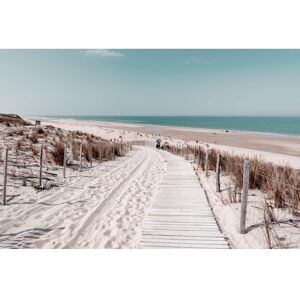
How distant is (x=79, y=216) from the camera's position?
16.7 feet

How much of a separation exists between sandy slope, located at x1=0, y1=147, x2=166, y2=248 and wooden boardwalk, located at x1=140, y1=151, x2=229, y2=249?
20 cm

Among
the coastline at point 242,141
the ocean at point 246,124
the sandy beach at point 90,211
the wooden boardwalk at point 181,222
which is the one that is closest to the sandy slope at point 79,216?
the sandy beach at point 90,211

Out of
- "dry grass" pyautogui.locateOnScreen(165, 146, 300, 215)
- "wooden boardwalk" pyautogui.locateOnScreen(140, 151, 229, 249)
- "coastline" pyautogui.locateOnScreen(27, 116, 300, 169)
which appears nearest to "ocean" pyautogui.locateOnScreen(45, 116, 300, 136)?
"coastline" pyautogui.locateOnScreen(27, 116, 300, 169)

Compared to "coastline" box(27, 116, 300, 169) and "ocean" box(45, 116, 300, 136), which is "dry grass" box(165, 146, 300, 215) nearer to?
"coastline" box(27, 116, 300, 169)

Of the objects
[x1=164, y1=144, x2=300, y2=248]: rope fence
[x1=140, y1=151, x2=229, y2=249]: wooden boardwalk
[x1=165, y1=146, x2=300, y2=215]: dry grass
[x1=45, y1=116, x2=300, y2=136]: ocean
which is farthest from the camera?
[x1=45, y1=116, x2=300, y2=136]: ocean

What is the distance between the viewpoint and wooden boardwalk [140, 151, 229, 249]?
4.08 m

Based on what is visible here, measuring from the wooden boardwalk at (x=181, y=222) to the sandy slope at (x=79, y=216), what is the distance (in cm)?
20

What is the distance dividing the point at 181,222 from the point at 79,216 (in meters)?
1.64

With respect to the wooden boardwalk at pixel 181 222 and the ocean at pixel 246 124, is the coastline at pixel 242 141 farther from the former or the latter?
the ocean at pixel 246 124

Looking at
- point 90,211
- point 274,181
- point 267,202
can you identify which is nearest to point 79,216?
point 90,211

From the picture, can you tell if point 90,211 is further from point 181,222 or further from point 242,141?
point 242,141

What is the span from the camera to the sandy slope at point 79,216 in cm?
414
